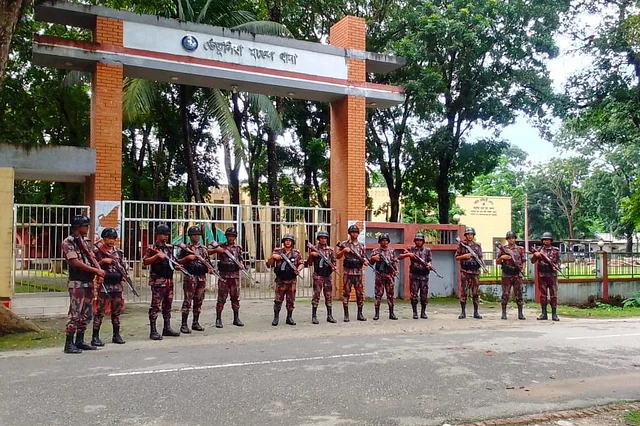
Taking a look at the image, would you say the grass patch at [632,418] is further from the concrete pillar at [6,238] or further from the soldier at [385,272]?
the concrete pillar at [6,238]

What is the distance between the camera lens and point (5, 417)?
452 centimetres

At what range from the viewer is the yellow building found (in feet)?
151

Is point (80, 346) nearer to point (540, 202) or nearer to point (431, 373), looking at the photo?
point (431, 373)

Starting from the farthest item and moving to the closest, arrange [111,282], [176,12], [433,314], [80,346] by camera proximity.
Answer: [176,12], [433,314], [111,282], [80,346]

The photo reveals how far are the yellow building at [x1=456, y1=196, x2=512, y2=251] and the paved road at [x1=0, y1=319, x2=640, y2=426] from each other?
126ft

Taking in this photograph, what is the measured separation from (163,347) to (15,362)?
181cm

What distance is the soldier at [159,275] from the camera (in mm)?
8328

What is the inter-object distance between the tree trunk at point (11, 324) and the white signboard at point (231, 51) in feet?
18.6

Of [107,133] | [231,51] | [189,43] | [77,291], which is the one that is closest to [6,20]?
[107,133]

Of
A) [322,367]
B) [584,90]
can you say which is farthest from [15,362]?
[584,90]

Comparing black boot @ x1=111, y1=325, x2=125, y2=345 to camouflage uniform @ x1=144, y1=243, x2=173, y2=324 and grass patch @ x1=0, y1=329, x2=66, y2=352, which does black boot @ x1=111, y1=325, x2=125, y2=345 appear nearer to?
camouflage uniform @ x1=144, y1=243, x2=173, y2=324

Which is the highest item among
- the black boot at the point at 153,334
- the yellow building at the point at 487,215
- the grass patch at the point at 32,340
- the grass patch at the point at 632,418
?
the yellow building at the point at 487,215

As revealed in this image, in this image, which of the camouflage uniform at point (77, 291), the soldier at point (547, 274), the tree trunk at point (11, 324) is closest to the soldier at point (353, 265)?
the soldier at point (547, 274)

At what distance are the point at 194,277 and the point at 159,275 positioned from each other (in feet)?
2.60
